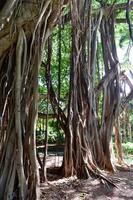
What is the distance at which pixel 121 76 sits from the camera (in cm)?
597

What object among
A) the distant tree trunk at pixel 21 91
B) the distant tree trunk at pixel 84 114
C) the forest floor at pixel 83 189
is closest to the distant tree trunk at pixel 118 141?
the distant tree trunk at pixel 84 114

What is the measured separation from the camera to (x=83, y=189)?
152 inches

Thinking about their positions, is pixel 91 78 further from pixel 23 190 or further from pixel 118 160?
pixel 23 190

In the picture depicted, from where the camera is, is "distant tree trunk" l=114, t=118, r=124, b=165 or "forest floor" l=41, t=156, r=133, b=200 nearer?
"forest floor" l=41, t=156, r=133, b=200

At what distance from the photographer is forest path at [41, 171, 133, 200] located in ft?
11.8

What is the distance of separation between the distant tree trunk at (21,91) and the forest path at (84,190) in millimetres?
402

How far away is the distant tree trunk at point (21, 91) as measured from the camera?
316cm

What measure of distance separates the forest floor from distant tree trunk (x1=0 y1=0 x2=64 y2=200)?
15.8 inches

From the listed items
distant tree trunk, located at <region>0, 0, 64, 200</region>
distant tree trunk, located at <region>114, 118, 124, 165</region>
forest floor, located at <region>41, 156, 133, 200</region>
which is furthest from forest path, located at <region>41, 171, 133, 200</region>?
distant tree trunk, located at <region>114, 118, 124, 165</region>

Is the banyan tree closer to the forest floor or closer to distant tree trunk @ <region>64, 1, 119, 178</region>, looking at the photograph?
distant tree trunk @ <region>64, 1, 119, 178</region>

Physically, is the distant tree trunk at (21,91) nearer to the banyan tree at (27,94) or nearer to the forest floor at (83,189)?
the banyan tree at (27,94)

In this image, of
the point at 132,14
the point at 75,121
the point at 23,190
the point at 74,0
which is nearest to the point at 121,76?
the point at 132,14

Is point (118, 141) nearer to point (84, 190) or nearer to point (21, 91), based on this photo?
point (84, 190)

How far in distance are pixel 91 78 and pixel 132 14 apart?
2362 millimetres
